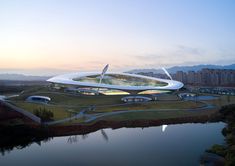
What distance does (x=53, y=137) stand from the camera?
68.9 ft

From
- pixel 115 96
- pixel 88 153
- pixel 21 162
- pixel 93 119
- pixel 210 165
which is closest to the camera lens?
pixel 210 165

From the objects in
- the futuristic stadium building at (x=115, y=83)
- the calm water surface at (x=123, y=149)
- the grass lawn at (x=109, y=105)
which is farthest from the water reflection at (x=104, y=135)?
the futuristic stadium building at (x=115, y=83)

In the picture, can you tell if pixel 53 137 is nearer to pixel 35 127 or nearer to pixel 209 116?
pixel 35 127

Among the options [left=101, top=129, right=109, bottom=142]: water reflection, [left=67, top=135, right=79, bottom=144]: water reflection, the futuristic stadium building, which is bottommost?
[left=101, top=129, right=109, bottom=142]: water reflection

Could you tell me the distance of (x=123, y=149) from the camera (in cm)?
1783

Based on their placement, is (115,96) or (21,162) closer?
(21,162)

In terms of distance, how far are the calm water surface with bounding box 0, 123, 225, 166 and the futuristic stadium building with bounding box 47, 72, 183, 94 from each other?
51.1 feet

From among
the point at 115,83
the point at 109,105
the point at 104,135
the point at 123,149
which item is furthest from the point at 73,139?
the point at 115,83

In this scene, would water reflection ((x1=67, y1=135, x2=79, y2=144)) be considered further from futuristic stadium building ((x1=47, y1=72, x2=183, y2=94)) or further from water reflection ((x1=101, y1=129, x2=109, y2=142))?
futuristic stadium building ((x1=47, y1=72, x2=183, y2=94))

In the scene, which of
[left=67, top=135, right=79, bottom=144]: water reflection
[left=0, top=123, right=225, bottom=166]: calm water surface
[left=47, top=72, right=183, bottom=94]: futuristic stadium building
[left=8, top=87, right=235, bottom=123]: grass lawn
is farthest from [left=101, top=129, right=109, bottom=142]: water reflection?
[left=47, top=72, right=183, bottom=94]: futuristic stadium building

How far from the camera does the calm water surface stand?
50.3 feet

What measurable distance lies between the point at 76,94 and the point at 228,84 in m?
57.6

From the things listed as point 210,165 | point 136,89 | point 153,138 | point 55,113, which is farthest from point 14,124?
point 136,89

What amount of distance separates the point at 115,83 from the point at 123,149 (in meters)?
25.2
